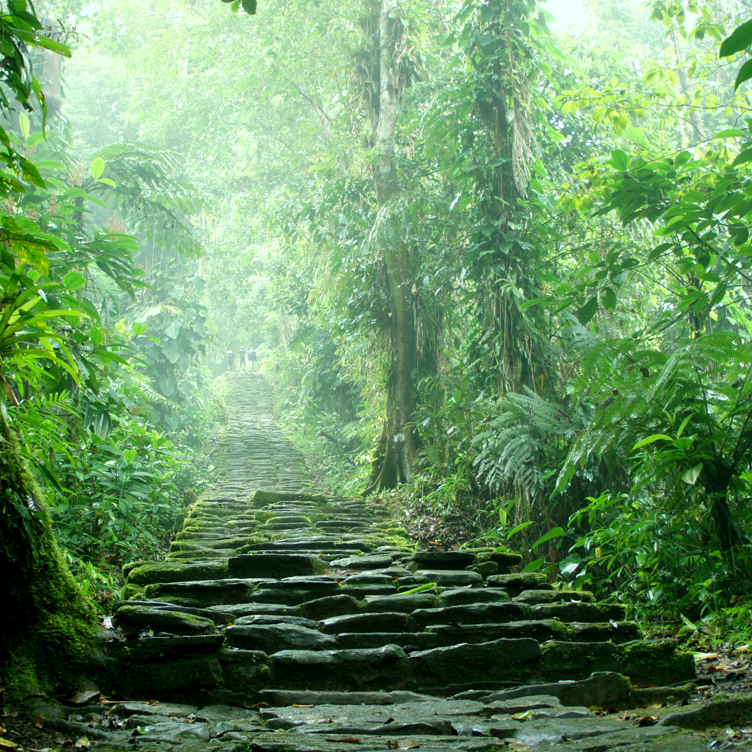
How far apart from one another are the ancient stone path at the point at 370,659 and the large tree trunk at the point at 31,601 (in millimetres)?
163

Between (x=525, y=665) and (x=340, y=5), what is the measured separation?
9729 millimetres

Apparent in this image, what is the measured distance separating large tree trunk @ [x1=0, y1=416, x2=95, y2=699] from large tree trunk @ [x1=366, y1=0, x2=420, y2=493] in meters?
4.98

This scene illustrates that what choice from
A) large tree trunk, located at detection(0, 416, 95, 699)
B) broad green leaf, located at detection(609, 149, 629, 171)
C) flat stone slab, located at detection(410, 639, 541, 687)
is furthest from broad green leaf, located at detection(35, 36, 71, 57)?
broad green leaf, located at detection(609, 149, 629, 171)

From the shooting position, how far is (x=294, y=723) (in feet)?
6.94

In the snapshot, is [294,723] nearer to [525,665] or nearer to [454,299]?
[525,665]

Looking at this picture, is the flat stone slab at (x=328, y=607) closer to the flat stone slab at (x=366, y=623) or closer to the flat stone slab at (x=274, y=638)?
the flat stone slab at (x=366, y=623)

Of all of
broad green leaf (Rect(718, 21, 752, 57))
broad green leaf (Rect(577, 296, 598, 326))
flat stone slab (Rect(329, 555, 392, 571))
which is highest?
broad green leaf (Rect(718, 21, 752, 57))

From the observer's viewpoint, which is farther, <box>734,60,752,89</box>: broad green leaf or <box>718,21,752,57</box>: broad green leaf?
<box>718,21,752,57</box>: broad green leaf

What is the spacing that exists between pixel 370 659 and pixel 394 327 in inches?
207

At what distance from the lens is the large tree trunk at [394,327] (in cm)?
738

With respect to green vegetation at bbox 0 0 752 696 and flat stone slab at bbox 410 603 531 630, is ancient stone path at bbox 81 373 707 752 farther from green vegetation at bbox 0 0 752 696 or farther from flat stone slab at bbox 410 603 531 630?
green vegetation at bbox 0 0 752 696

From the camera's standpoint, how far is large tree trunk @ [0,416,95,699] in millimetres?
2160

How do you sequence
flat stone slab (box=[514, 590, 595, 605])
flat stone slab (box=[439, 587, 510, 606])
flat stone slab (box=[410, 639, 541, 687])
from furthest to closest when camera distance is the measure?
1. flat stone slab (box=[514, 590, 595, 605])
2. flat stone slab (box=[439, 587, 510, 606])
3. flat stone slab (box=[410, 639, 541, 687])

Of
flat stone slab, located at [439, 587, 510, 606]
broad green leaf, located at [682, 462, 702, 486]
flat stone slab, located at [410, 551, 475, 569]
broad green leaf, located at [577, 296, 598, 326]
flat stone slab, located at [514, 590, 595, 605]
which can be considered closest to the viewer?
broad green leaf, located at [682, 462, 702, 486]
